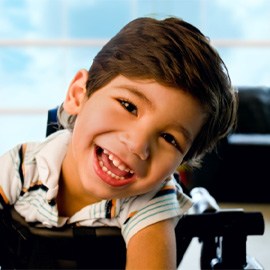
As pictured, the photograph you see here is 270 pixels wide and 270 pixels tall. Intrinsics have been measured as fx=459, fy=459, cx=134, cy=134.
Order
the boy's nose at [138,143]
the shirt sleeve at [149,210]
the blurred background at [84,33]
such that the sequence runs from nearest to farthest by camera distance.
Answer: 1. the boy's nose at [138,143]
2. the shirt sleeve at [149,210]
3. the blurred background at [84,33]

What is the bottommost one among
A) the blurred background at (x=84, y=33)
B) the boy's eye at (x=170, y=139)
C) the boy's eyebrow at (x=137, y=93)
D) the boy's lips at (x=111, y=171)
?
the blurred background at (x=84, y=33)

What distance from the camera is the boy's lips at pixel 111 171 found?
2.39 ft

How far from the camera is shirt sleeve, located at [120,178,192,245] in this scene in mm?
798

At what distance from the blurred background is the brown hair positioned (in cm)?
236

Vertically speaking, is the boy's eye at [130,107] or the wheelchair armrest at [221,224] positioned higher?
the boy's eye at [130,107]

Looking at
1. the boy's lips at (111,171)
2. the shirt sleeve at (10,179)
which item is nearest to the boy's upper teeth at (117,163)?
the boy's lips at (111,171)

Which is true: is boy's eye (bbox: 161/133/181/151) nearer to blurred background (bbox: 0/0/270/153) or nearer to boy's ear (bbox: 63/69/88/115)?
boy's ear (bbox: 63/69/88/115)

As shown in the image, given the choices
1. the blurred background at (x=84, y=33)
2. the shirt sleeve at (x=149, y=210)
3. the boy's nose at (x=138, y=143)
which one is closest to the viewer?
the boy's nose at (x=138, y=143)

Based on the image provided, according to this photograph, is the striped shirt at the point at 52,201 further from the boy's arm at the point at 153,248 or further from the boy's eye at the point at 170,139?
the boy's eye at the point at 170,139

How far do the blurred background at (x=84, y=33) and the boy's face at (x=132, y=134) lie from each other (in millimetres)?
2427

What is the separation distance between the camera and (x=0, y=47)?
3.18 m

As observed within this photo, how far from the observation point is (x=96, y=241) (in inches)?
30.0

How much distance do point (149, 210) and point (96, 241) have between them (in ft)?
0.37

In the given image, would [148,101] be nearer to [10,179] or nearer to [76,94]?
[76,94]
